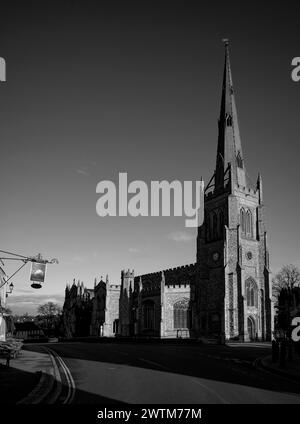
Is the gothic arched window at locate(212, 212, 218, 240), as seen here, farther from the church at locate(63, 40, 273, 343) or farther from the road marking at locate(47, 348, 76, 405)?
the road marking at locate(47, 348, 76, 405)

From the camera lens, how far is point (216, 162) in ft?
200

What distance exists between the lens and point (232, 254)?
52.2 meters

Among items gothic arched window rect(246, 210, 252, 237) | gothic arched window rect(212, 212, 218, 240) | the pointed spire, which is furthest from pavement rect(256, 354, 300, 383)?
the pointed spire

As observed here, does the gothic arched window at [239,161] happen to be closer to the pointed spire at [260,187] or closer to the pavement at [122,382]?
the pointed spire at [260,187]

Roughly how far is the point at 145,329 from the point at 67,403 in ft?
160

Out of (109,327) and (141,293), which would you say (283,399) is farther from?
(109,327)

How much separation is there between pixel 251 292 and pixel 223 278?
4007 millimetres

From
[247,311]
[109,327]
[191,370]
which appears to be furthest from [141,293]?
[191,370]

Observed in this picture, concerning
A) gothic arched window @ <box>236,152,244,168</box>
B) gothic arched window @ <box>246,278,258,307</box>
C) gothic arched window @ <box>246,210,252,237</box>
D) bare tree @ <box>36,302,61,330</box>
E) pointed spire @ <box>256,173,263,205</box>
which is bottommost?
bare tree @ <box>36,302,61,330</box>

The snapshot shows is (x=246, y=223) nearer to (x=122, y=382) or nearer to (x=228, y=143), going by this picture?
(x=228, y=143)

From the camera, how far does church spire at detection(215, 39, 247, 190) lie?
5750cm

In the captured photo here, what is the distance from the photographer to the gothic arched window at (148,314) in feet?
187

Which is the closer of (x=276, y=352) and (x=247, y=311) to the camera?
(x=276, y=352)
